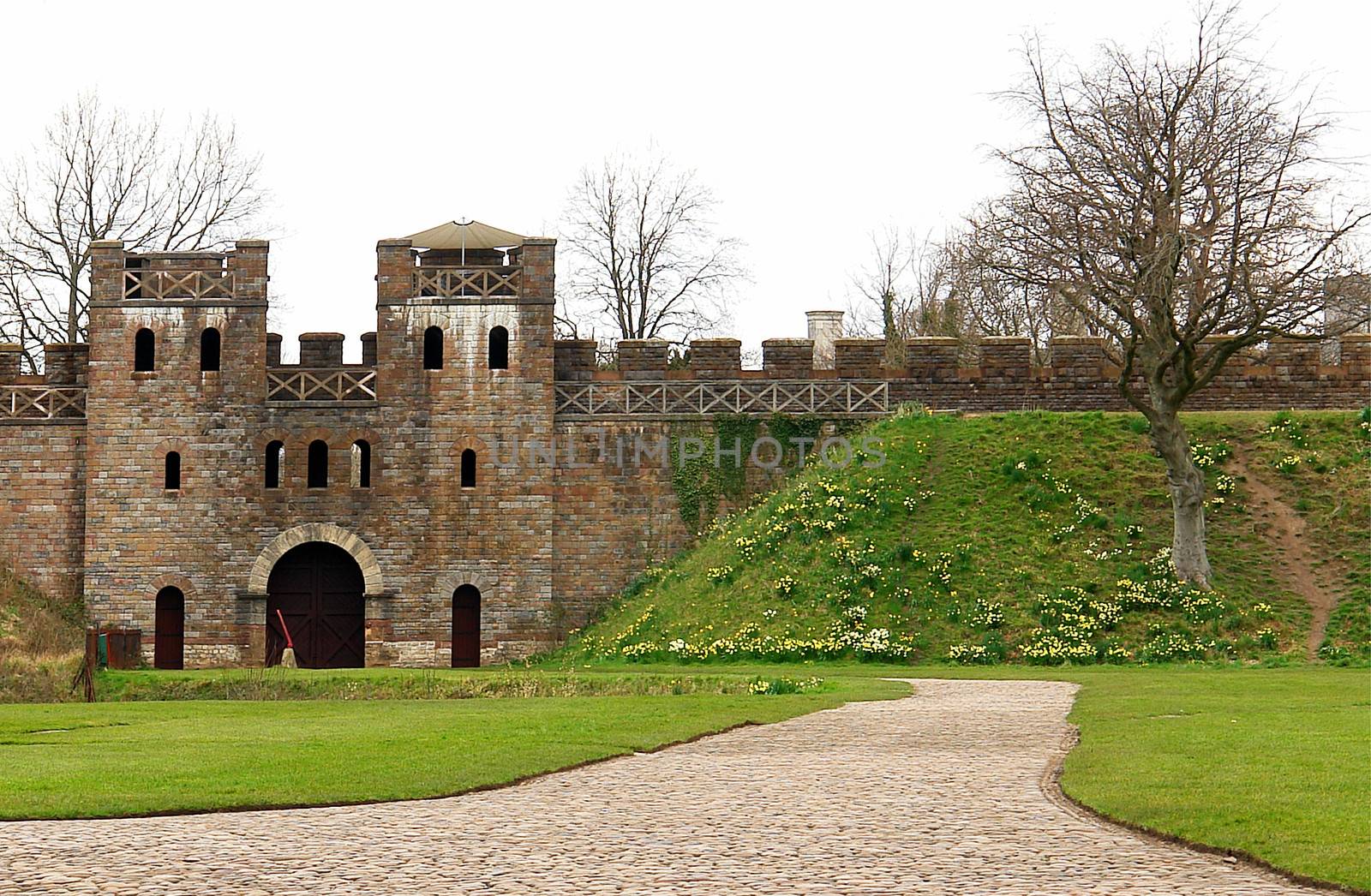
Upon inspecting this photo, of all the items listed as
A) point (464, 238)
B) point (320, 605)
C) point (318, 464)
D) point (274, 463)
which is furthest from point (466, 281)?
point (320, 605)

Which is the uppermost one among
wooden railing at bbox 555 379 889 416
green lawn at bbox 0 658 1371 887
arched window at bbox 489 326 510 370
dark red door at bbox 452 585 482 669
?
arched window at bbox 489 326 510 370

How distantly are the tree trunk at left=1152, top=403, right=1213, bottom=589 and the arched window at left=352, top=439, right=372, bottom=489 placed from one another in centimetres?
1618

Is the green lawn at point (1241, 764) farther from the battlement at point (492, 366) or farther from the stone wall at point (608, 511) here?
the stone wall at point (608, 511)

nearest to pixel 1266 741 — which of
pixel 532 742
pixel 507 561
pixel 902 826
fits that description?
pixel 902 826

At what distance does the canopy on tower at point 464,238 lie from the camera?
3706 centimetres

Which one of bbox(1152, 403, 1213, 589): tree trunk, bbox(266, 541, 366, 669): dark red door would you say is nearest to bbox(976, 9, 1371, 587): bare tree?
bbox(1152, 403, 1213, 589): tree trunk

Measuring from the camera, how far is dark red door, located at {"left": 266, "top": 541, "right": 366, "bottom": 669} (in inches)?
1412

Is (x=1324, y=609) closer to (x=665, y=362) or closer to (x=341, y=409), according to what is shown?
(x=665, y=362)

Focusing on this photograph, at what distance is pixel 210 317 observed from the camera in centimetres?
3572

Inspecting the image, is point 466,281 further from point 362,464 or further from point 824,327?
point 824,327

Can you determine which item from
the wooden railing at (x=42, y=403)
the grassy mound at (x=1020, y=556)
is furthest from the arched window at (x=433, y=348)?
the wooden railing at (x=42, y=403)

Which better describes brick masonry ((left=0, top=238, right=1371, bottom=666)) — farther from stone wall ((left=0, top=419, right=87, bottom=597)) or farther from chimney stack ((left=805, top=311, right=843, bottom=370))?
chimney stack ((left=805, top=311, right=843, bottom=370))

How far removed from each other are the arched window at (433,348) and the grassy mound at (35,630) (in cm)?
886

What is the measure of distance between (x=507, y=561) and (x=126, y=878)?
26914 mm
